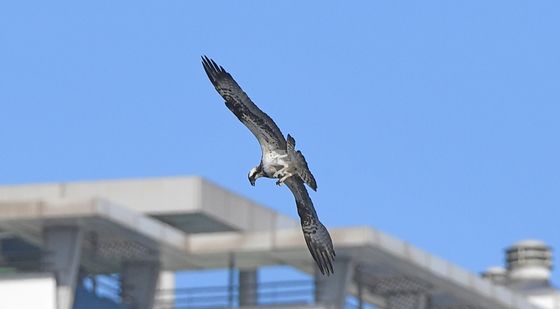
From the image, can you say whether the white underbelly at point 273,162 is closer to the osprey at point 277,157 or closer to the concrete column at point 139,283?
the osprey at point 277,157

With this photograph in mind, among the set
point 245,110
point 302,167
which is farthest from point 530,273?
point 302,167

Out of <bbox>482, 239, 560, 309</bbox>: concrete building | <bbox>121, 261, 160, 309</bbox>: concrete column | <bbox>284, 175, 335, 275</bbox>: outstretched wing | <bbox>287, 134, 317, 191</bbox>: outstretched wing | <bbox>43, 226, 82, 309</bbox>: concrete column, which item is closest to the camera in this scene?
<bbox>287, 134, 317, 191</bbox>: outstretched wing

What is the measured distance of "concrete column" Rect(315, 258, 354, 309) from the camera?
83.7 meters

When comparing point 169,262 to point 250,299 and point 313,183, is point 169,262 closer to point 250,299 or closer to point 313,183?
point 250,299

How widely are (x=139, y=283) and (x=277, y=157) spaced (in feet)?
136

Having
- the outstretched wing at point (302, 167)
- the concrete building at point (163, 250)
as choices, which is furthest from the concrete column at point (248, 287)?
the outstretched wing at point (302, 167)

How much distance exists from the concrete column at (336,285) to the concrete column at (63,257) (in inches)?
335

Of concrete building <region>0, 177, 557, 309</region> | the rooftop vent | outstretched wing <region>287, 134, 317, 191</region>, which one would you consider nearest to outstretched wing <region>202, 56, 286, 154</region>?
outstretched wing <region>287, 134, 317, 191</region>

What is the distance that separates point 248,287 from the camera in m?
86.9

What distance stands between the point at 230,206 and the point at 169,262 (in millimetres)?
3550

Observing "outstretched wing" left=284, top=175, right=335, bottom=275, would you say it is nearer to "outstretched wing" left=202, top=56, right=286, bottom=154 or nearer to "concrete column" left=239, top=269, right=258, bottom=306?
"outstretched wing" left=202, top=56, right=286, bottom=154

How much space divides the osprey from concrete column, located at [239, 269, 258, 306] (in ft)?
118

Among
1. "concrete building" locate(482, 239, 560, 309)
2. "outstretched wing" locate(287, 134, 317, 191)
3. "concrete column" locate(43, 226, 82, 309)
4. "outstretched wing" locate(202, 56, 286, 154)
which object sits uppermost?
"concrete building" locate(482, 239, 560, 309)

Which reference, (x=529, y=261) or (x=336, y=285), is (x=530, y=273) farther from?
(x=336, y=285)
